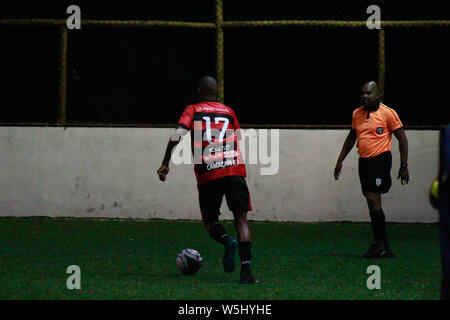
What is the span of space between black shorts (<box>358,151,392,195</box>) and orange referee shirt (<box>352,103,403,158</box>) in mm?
75

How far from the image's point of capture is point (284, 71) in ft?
47.1

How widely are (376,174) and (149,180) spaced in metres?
4.40

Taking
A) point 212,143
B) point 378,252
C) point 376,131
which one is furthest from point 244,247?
point 376,131

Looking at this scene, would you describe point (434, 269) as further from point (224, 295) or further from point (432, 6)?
point (432, 6)

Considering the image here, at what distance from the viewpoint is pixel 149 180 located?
1411 cm

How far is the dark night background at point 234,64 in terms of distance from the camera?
561 inches

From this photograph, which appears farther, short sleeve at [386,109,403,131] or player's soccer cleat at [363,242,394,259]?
short sleeve at [386,109,403,131]

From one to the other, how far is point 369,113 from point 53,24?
545 centimetres

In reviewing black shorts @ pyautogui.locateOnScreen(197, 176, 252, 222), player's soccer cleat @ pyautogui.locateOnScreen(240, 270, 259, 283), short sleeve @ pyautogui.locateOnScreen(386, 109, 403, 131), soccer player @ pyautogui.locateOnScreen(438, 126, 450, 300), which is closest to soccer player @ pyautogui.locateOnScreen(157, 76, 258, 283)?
black shorts @ pyautogui.locateOnScreen(197, 176, 252, 222)

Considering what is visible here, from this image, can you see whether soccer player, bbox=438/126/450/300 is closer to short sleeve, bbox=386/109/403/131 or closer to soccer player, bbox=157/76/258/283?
soccer player, bbox=157/76/258/283

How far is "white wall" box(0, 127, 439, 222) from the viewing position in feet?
45.8

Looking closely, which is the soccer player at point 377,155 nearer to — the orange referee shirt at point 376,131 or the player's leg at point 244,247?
the orange referee shirt at point 376,131

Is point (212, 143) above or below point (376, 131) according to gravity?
below

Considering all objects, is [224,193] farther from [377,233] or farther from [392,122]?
[392,122]
